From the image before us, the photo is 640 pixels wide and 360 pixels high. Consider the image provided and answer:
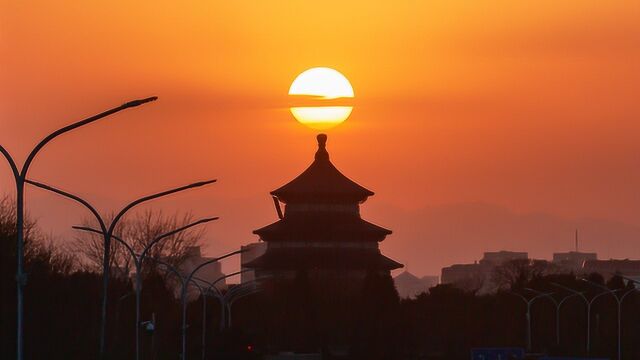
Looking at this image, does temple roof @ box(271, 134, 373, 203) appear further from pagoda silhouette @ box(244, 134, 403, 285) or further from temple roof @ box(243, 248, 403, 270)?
temple roof @ box(243, 248, 403, 270)

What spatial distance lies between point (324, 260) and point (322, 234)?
3217 mm

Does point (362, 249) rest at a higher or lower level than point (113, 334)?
higher

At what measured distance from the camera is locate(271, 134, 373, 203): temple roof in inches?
6407

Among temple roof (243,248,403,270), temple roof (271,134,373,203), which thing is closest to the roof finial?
temple roof (271,134,373,203)

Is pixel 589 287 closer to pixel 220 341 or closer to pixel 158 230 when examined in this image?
pixel 158 230

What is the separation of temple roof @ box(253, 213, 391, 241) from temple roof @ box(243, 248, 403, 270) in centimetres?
106

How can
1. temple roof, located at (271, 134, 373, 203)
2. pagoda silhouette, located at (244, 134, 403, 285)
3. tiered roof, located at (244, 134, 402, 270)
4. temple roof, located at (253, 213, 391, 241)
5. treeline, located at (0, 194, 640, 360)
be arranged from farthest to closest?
temple roof, located at (271, 134, 373, 203) → temple roof, located at (253, 213, 391, 241) → tiered roof, located at (244, 134, 402, 270) → pagoda silhouette, located at (244, 134, 403, 285) → treeline, located at (0, 194, 640, 360)

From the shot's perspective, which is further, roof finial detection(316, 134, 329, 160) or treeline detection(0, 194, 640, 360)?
roof finial detection(316, 134, 329, 160)

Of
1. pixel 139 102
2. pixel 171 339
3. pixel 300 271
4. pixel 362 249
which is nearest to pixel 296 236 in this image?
pixel 362 249

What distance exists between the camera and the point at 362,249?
160 meters

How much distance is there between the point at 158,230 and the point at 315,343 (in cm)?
1649

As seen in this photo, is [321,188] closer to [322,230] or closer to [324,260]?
[322,230]

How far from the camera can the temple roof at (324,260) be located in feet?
513

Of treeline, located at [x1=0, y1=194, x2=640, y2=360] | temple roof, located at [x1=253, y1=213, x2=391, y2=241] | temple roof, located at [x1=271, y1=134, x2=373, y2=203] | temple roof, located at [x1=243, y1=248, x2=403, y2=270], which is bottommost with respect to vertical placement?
treeline, located at [x1=0, y1=194, x2=640, y2=360]
